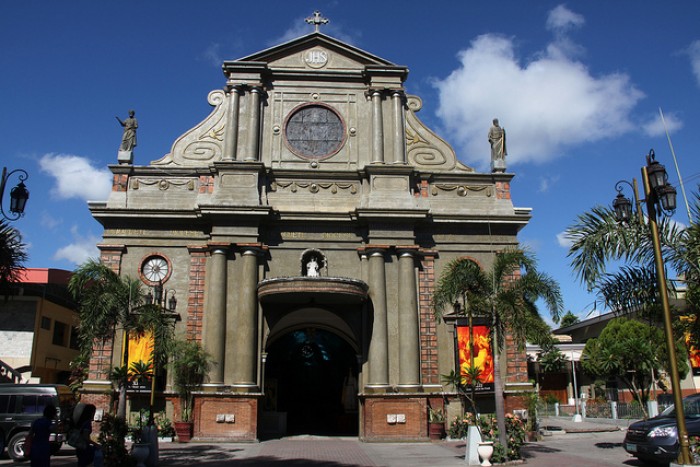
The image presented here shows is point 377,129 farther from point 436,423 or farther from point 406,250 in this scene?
point 436,423

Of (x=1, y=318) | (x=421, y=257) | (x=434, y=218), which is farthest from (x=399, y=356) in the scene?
(x=1, y=318)

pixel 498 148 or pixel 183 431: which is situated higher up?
pixel 498 148

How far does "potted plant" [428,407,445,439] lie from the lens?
25.0 m

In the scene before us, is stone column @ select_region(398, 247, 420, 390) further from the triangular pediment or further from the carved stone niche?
the triangular pediment

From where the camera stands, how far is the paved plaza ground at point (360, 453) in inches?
719

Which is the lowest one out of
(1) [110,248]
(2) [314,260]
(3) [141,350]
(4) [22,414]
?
(4) [22,414]

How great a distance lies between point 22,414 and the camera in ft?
67.1

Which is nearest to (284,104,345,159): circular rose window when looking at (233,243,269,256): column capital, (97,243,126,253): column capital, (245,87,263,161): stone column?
(245,87,263,161): stone column

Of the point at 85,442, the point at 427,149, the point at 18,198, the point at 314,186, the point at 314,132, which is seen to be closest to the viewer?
the point at 85,442

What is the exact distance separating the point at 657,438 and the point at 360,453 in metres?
9.14

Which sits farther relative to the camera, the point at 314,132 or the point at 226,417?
the point at 314,132

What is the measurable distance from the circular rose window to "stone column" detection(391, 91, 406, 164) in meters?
2.56

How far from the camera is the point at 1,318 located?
1414 inches

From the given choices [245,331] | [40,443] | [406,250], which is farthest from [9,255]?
[406,250]
